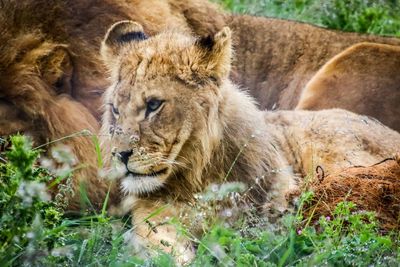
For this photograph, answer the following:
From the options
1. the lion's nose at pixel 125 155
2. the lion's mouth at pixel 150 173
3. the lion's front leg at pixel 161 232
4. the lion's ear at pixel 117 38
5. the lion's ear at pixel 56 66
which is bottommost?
the lion's front leg at pixel 161 232

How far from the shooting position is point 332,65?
21.8ft

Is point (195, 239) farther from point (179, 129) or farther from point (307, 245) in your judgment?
point (179, 129)

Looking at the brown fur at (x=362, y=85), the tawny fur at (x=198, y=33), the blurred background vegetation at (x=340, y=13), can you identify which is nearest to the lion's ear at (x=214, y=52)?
the tawny fur at (x=198, y=33)

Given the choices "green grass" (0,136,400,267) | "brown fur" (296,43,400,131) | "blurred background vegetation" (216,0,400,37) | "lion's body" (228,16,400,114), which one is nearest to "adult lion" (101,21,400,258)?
"green grass" (0,136,400,267)

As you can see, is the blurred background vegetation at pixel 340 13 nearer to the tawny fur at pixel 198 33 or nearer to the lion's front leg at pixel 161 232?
the tawny fur at pixel 198 33

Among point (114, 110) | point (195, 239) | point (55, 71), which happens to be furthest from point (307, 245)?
point (55, 71)

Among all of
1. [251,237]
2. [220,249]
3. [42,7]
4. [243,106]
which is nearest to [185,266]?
[220,249]

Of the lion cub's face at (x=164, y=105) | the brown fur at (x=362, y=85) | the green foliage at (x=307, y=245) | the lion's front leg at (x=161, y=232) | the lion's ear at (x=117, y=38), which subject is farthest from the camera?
the brown fur at (x=362, y=85)

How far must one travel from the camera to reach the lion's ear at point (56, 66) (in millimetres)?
5184

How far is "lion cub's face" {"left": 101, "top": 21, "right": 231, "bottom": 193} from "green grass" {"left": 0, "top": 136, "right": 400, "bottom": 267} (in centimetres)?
26

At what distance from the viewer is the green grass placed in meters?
3.65

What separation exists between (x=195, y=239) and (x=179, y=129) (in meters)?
0.73

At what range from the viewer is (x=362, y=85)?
21.2ft

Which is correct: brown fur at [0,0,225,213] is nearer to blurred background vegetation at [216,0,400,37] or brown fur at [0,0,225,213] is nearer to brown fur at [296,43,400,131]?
brown fur at [296,43,400,131]
